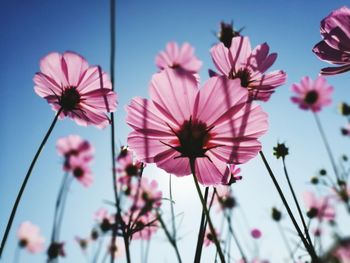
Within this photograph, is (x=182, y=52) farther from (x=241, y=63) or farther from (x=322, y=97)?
(x=241, y=63)

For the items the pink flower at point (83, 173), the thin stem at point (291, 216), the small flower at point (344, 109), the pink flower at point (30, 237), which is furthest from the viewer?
the pink flower at point (30, 237)

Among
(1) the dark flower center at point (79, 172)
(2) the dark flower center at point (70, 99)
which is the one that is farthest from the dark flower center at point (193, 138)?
(1) the dark flower center at point (79, 172)

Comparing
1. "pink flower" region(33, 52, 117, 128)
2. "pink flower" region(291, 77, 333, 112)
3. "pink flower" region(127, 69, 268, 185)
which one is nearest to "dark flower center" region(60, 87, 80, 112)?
"pink flower" region(33, 52, 117, 128)

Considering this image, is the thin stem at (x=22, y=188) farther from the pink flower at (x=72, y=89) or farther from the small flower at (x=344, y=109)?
the small flower at (x=344, y=109)

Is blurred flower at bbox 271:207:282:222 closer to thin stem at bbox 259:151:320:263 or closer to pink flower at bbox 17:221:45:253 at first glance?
thin stem at bbox 259:151:320:263

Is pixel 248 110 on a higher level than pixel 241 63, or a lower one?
lower

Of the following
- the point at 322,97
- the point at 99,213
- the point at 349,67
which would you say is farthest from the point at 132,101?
the point at 322,97

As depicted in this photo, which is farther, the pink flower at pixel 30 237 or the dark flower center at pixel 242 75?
the pink flower at pixel 30 237
